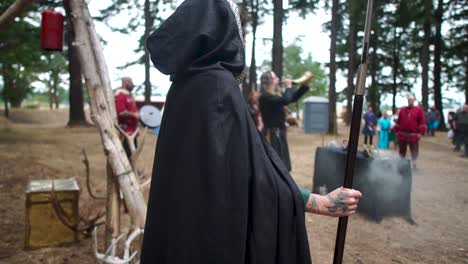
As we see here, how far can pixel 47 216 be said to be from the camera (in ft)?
13.2

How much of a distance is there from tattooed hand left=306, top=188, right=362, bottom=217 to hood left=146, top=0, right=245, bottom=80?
59 centimetres

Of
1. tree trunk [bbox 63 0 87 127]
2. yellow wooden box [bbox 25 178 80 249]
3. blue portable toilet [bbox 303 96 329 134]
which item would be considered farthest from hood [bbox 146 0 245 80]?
tree trunk [bbox 63 0 87 127]

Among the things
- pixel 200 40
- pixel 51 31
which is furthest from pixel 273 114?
pixel 200 40

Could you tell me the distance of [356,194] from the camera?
1.35m

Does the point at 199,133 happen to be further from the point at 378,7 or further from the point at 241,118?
the point at 378,7

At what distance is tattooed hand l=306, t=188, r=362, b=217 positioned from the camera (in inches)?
52.3

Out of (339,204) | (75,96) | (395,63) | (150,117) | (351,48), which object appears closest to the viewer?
(339,204)

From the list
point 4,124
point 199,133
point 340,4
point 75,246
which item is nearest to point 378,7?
point 340,4

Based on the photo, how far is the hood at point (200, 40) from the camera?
1.27 m

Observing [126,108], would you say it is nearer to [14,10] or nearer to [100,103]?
[100,103]

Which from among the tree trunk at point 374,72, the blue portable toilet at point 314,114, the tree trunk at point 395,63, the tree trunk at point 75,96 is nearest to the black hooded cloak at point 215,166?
the tree trunk at point 374,72

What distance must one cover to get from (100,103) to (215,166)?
261 cm

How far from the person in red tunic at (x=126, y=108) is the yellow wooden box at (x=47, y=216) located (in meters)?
1.89

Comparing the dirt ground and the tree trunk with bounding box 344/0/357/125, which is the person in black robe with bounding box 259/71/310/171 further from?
the tree trunk with bounding box 344/0/357/125
